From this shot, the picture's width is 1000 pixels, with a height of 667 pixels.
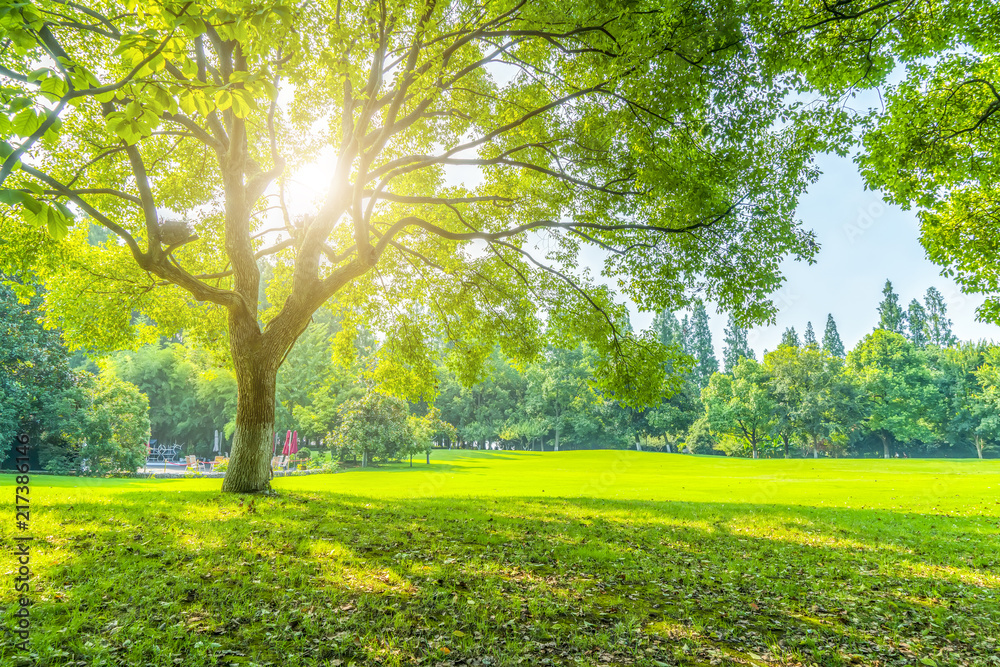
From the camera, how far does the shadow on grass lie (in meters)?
4.11

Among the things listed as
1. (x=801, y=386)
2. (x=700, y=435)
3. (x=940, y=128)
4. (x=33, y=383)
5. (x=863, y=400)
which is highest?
(x=940, y=128)

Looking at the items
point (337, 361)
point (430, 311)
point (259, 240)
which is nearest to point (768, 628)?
point (430, 311)

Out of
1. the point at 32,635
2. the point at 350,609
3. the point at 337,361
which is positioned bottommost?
the point at 350,609

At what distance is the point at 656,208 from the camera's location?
11578 millimetres

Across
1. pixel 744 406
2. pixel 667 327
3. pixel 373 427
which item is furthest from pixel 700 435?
pixel 373 427

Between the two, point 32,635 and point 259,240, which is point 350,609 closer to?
point 32,635

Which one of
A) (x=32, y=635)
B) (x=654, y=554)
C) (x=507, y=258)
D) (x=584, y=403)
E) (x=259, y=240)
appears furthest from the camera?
(x=584, y=403)

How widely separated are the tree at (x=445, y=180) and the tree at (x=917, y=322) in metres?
108

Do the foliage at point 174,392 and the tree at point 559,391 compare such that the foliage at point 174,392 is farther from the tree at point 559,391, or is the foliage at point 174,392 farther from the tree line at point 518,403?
the tree at point 559,391

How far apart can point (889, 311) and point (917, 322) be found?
15.9 meters

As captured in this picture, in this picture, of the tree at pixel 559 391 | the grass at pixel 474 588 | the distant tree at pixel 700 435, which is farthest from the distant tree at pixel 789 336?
the grass at pixel 474 588

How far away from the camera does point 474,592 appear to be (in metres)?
5.44

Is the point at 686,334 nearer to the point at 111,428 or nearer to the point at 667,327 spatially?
the point at 667,327

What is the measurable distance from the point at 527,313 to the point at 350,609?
11268mm
